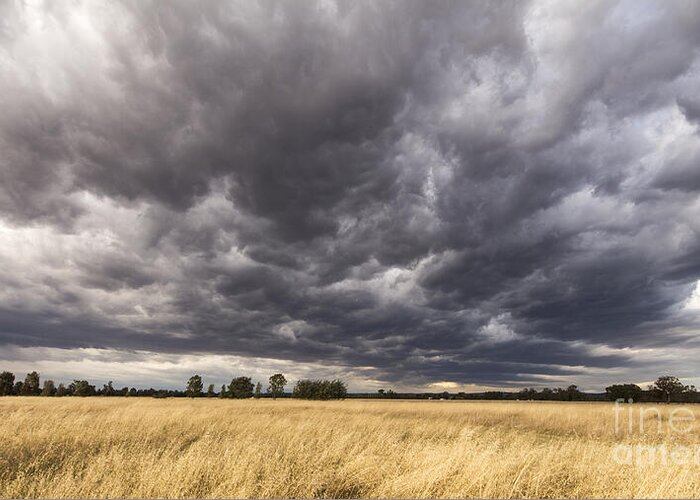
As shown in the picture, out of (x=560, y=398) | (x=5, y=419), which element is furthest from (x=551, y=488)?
(x=560, y=398)

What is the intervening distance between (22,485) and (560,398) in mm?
169473

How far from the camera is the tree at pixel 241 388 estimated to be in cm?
10681

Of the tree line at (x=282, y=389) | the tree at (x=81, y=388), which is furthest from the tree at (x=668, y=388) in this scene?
the tree at (x=81, y=388)

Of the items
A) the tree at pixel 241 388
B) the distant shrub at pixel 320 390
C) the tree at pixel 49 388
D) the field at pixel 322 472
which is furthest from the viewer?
the tree at pixel 49 388

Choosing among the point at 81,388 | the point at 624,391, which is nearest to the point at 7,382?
the point at 81,388

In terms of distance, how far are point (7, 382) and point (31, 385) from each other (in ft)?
22.0

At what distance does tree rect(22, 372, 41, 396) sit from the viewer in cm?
13725

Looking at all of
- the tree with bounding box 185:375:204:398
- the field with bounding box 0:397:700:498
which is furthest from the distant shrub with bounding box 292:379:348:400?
the field with bounding box 0:397:700:498

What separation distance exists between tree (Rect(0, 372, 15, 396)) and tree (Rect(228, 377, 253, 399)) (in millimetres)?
82465

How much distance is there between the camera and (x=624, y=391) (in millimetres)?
129250

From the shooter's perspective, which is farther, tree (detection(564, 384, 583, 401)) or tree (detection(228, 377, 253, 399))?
tree (detection(564, 384, 583, 401))

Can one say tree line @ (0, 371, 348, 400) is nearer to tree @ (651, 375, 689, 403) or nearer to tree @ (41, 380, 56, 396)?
tree @ (41, 380, 56, 396)

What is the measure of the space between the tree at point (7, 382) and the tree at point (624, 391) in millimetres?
193365

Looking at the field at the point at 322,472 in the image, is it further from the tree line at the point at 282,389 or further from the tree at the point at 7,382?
the tree at the point at 7,382
